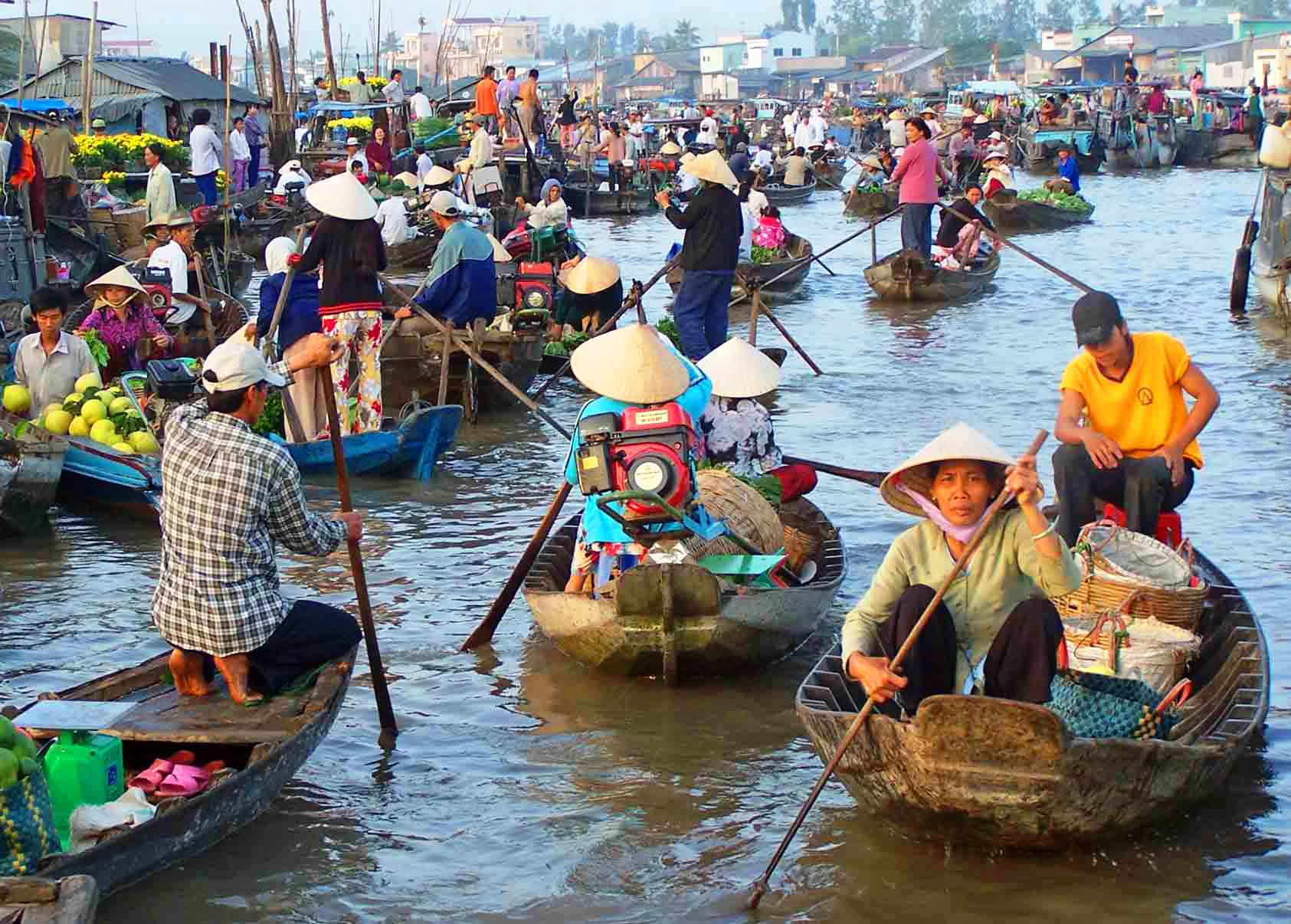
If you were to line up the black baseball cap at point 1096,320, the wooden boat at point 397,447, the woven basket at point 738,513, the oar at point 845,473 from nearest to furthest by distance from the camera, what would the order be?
the black baseball cap at point 1096,320, the woven basket at point 738,513, the oar at point 845,473, the wooden boat at point 397,447

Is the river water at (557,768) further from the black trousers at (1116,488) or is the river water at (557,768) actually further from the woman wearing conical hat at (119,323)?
the woman wearing conical hat at (119,323)

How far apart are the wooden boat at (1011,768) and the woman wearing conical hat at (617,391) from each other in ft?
4.64

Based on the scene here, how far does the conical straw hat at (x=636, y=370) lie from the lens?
6.12m

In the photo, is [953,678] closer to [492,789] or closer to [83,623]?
[492,789]

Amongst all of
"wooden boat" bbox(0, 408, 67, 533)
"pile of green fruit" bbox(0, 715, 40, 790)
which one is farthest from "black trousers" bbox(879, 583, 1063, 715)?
"wooden boat" bbox(0, 408, 67, 533)

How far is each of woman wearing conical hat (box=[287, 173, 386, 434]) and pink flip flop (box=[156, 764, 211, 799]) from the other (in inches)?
185

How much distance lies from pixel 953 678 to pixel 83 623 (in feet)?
13.9

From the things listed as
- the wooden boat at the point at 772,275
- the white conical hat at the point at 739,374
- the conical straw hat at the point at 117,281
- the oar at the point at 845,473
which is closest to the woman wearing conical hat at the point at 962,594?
the white conical hat at the point at 739,374

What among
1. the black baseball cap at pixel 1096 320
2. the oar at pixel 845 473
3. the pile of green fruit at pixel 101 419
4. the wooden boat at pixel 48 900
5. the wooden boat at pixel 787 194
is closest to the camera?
the wooden boat at pixel 48 900

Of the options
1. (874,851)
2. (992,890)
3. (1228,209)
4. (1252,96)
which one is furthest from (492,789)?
(1252,96)

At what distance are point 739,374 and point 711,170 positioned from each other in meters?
3.77

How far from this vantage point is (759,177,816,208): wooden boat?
29.9m

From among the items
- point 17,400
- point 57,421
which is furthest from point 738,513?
point 17,400

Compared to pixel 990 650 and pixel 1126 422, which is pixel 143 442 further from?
pixel 990 650
